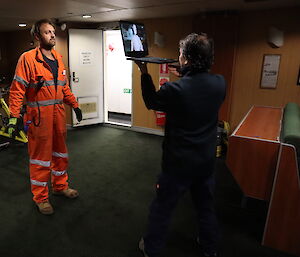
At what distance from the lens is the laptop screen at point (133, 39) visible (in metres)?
1.67

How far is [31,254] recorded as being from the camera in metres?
1.86

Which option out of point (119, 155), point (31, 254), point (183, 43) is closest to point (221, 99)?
point (183, 43)

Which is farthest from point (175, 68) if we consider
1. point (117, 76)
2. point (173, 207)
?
point (117, 76)

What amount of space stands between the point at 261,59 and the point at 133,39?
108 inches

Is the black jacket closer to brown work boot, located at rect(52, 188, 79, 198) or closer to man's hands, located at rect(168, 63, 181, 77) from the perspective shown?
man's hands, located at rect(168, 63, 181, 77)

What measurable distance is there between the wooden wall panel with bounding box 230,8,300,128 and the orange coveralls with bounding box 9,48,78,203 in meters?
2.74

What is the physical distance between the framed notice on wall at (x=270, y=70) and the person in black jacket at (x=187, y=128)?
2.71 metres

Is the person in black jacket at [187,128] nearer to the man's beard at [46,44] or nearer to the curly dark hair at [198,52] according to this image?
the curly dark hair at [198,52]

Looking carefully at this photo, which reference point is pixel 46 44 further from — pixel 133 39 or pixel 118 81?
pixel 118 81

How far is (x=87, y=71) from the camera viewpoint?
5086 millimetres

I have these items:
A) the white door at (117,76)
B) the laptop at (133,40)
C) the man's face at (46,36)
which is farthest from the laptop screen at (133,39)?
the white door at (117,76)

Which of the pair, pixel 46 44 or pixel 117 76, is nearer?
pixel 46 44

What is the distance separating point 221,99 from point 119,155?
2526 mm

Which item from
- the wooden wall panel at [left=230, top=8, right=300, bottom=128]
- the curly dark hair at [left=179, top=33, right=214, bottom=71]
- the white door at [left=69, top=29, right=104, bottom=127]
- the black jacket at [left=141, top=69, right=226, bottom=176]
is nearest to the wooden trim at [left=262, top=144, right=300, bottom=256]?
the black jacket at [left=141, top=69, right=226, bottom=176]
